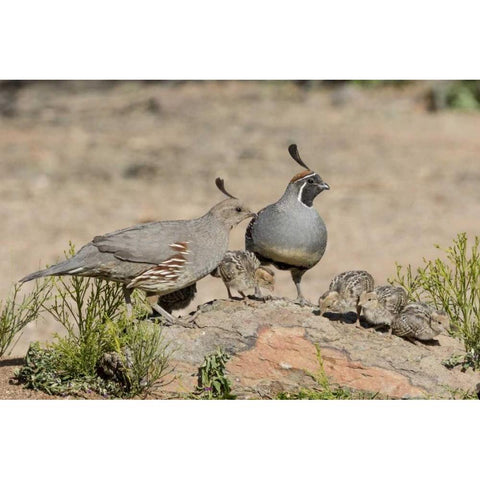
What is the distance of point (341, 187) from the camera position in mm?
15719

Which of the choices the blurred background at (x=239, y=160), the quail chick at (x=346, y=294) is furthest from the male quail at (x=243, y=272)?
the blurred background at (x=239, y=160)

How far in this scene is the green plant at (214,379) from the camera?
252 inches

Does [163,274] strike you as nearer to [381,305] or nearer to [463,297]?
[381,305]

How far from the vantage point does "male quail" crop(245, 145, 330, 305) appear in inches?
274

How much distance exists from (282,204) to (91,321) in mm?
1615

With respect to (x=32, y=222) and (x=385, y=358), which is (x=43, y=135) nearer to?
(x=32, y=222)

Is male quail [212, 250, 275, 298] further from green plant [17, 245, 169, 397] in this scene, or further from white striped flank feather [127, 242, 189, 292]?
green plant [17, 245, 169, 397]

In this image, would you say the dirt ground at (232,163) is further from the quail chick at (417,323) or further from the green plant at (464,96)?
the quail chick at (417,323)

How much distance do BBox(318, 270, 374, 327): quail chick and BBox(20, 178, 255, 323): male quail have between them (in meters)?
0.81

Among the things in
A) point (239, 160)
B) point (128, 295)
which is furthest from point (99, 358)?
point (239, 160)

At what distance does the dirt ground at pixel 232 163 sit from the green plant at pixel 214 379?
3.74 metres

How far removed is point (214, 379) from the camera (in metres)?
6.41

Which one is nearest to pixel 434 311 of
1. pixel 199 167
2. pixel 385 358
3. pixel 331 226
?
pixel 385 358

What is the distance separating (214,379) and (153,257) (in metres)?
0.95
